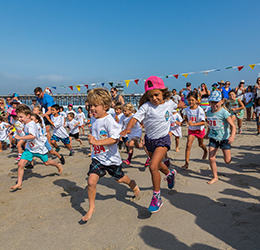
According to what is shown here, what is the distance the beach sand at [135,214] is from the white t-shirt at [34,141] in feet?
2.51

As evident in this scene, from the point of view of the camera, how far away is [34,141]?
4488mm

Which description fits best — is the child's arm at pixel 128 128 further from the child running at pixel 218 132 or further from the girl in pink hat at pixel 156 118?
the child running at pixel 218 132

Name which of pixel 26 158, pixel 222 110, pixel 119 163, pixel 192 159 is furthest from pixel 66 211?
pixel 192 159

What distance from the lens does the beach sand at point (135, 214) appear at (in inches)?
96.2

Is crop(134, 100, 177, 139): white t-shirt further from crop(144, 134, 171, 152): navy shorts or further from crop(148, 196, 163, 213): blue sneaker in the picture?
crop(148, 196, 163, 213): blue sneaker

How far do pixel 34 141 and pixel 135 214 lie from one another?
109 inches

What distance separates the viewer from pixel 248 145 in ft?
23.7

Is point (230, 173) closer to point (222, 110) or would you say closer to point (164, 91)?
point (222, 110)

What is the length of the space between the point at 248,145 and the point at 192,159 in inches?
108

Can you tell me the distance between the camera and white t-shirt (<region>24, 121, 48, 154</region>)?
4.32m

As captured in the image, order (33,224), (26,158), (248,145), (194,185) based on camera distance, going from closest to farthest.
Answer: (33,224) → (194,185) → (26,158) → (248,145)

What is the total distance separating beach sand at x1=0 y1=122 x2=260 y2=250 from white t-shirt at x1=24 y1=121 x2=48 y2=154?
2.51 feet

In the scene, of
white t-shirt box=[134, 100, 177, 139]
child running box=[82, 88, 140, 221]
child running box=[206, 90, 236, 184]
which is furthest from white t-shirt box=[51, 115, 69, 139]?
child running box=[206, 90, 236, 184]

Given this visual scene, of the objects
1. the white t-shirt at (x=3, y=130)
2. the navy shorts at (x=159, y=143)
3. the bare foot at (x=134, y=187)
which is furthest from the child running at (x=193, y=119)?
the white t-shirt at (x=3, y=130)
